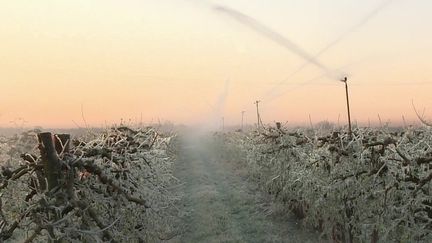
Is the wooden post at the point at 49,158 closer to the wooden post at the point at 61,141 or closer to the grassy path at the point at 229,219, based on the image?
the wooden post at the point at 61,141

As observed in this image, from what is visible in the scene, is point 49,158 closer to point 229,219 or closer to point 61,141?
point 61,141

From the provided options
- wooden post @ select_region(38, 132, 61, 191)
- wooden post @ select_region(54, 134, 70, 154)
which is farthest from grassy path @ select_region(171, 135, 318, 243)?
wooden post @ select_region(38, 132, 61, 191)

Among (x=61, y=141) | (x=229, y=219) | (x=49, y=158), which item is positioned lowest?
(x=229, y=219)

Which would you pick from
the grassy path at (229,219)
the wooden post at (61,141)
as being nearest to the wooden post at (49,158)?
the wooden post at (61,141)

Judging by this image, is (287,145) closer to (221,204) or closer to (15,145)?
(221,204)

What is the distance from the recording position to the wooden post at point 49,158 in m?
7.90

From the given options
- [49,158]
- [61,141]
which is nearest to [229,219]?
[61,141]

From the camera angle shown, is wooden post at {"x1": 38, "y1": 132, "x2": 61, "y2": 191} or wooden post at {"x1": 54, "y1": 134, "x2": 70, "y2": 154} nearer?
wooden post at {"x1": 38, "y1": 132, "x2": 61, "y2": 191}

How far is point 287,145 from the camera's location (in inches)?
840

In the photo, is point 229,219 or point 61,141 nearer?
point 61,141

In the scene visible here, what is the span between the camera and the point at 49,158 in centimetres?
793

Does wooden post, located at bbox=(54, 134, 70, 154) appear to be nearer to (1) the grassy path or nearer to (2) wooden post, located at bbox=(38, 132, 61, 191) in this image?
(2) wooden post, located at bbox=(38, 132, 61, 191)

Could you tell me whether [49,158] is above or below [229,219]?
above

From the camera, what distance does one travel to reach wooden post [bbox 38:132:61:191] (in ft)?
25.9
